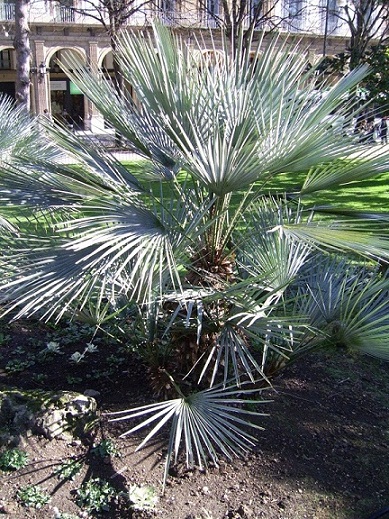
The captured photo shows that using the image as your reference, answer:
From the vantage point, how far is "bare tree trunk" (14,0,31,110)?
1160 cm

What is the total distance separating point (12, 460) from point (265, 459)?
1175 mm

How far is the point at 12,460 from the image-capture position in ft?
8.66

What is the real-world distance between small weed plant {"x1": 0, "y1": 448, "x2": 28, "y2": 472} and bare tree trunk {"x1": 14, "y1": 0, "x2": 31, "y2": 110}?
10107 mm

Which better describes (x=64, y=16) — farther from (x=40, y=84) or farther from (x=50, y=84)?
(x=50, y=84)

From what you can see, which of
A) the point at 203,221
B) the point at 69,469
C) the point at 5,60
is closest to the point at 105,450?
the point at 69,469

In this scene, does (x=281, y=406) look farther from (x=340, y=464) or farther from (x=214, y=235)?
(x=214, y=235)

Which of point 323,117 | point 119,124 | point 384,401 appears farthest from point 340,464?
point 119,124

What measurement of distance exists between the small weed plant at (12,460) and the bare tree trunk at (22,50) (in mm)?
10107

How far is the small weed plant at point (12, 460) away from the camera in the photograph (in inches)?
103

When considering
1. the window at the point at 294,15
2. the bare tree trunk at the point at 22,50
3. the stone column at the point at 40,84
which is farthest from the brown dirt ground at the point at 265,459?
the stone column at the point at 40,84

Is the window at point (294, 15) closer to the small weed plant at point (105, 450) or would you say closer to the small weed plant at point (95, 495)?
the small weed plant at point (105, 450)

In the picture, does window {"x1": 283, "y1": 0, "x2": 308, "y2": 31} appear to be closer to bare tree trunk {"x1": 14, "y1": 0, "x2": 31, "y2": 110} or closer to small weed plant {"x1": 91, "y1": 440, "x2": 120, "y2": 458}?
bare tree trunk {"x1": 14, "y1": 0, "x2": 31, "y2": 110}

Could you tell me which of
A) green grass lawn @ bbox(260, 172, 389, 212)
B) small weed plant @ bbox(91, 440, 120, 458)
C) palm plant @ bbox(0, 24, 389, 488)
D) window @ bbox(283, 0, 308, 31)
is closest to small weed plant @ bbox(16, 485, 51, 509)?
small weed plant @ bbox(91, 440, 120, 458)

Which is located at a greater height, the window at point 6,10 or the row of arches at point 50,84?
the window at point 6,10
